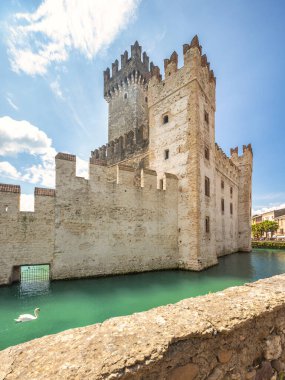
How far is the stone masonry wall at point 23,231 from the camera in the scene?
30.5 ft

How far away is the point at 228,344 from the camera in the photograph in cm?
196

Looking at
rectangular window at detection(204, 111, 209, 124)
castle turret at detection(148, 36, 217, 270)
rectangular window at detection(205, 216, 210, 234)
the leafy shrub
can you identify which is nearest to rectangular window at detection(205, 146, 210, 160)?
castle turret at detection(148, 36, 217, 270)

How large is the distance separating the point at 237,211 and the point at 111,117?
73.3ft

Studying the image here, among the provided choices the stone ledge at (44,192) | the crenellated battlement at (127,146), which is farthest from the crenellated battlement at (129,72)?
the stone ledge at (44,192)

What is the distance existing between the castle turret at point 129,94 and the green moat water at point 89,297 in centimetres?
2096

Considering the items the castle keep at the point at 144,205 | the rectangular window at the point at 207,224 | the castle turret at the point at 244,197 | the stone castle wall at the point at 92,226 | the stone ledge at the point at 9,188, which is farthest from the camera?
the castle turret at the point at 244,197

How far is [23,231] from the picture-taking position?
31.8 feet

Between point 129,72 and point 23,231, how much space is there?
1033 inches

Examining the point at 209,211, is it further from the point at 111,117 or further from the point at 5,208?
the point at 111,117

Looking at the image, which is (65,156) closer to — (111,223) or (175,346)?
(111,223)

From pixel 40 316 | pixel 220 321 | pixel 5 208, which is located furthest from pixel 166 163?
pixel 220 321

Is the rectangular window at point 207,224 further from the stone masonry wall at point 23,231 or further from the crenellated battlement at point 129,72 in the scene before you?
the crenellated battlement at point 129,72

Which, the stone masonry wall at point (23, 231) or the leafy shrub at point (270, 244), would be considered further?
the leafy shrub at point (270, 244)

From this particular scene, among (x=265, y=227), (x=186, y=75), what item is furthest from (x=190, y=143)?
(x=265, y=227)
